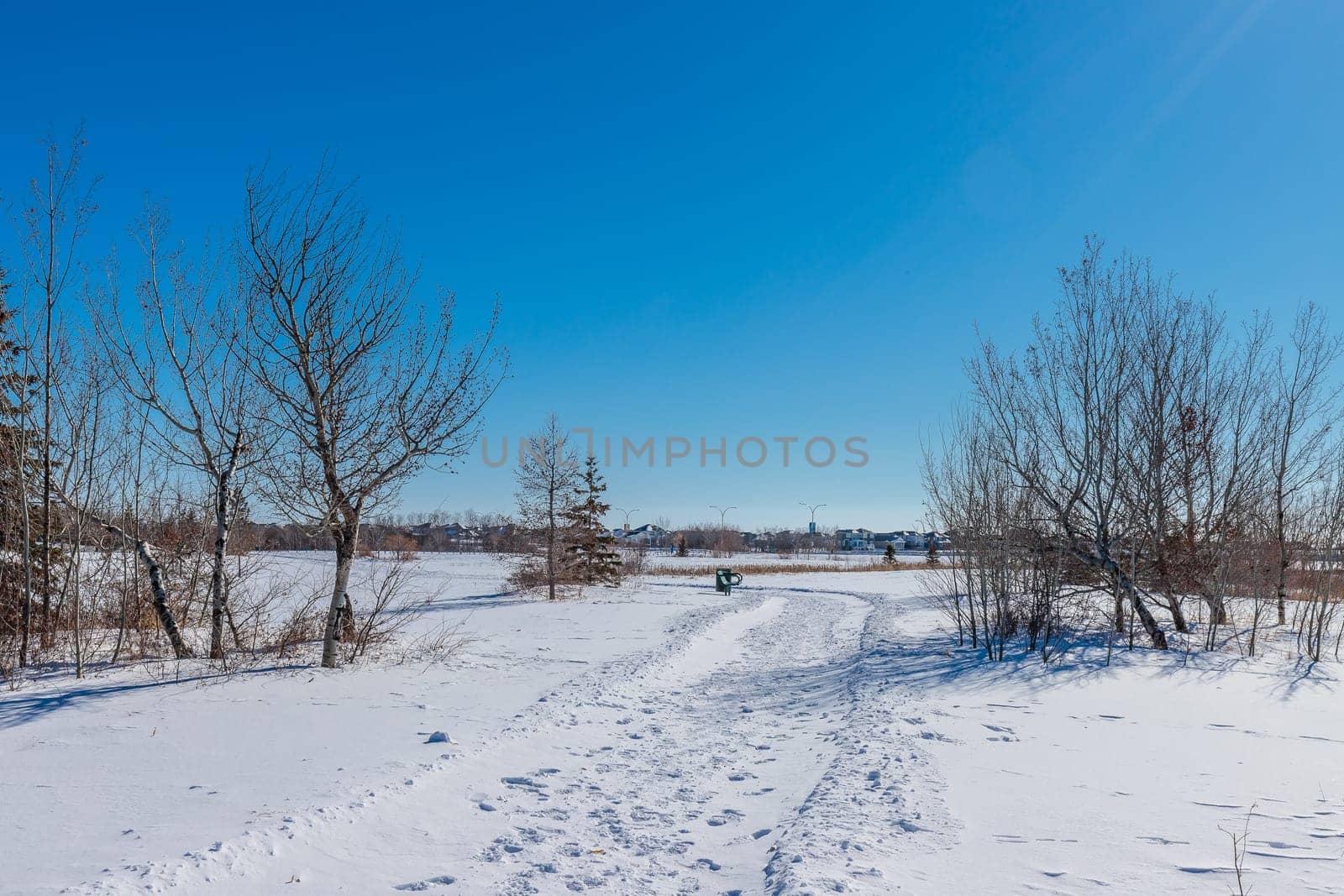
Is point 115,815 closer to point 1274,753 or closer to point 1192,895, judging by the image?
point 1192,895

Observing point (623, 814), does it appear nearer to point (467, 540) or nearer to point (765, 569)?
point (765, 569)

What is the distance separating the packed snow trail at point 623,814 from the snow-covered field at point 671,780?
23mm

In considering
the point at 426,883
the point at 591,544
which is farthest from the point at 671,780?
the point at 591,544

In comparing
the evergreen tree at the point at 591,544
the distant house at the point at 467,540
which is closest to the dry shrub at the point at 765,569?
the evergreen tree at the point at 591,544

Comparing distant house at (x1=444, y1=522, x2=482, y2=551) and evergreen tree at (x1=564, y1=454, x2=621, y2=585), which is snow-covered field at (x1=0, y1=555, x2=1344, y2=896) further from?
distant house at (x1=444, y1=522, x2=482, y2=551)

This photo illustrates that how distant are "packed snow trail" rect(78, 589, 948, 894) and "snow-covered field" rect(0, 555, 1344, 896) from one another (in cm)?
2

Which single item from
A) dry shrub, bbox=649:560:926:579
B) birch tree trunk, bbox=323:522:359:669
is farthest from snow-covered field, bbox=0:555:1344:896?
dry shrub, bbox=649:560:926:579

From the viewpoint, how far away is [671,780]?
18.7ft

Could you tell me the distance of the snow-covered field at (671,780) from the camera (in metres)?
3.89

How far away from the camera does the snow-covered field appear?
3889 mm

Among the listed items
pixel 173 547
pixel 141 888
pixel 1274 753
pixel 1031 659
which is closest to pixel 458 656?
pixel 173 547

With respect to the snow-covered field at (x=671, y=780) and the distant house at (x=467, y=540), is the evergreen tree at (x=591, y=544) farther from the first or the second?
the distant house at (x=467, y=540)

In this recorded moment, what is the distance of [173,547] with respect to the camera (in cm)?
A: 1184

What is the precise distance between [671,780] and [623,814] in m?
0.87
